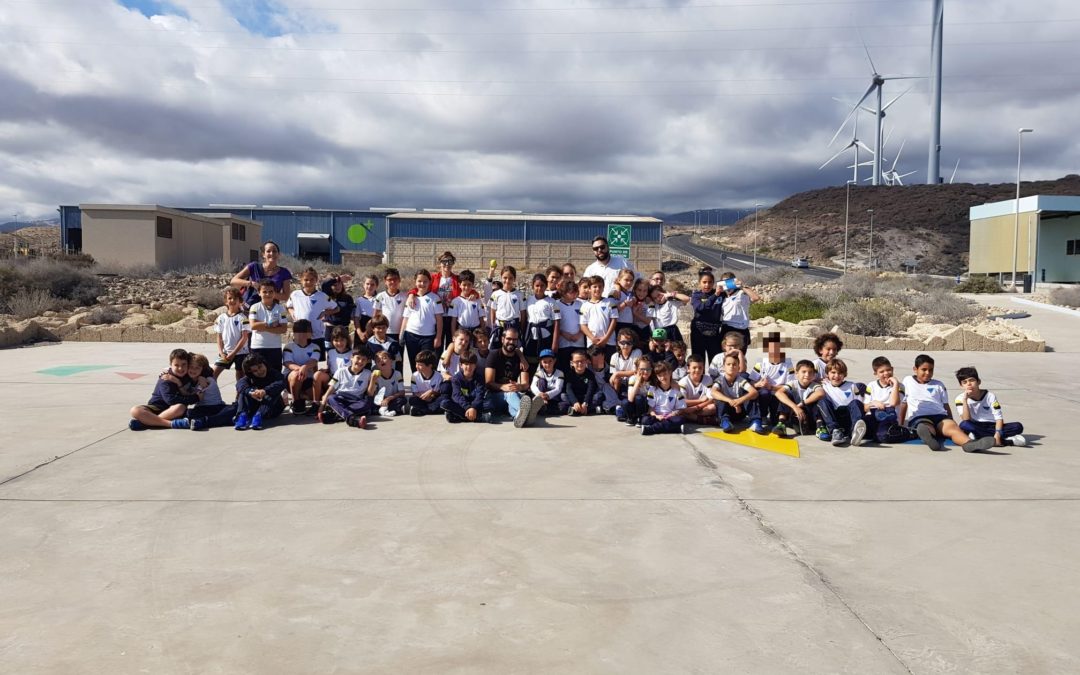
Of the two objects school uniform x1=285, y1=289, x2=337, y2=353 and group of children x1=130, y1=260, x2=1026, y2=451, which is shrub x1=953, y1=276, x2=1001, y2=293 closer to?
group of children x1=130, y1=260, x2=1026, y2=451

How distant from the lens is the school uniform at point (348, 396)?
25.8 ft

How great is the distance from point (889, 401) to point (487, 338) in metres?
4.33

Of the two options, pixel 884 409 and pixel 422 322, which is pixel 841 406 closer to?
pixel 884 409

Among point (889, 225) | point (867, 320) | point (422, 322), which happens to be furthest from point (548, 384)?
point (889, 225)

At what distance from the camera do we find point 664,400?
7.89 m

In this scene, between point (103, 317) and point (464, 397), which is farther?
point (103, 317)

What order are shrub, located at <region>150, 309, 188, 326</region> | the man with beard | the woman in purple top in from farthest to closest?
shrub, located at <region>150, 309, 188, 326</region>, the woman in purple top, the man with beard

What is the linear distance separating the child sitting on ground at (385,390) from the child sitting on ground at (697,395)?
3025 mm

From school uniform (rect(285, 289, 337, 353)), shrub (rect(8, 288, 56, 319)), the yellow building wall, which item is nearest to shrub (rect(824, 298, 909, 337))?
school uniform (rect(285, 289, 337, 353))

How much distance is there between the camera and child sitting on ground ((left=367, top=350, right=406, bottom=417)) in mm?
8211

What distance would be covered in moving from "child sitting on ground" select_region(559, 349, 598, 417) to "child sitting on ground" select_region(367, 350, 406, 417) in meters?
1.78

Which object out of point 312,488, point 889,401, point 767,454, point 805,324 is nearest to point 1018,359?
point 805,324

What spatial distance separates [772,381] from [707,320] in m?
1.49

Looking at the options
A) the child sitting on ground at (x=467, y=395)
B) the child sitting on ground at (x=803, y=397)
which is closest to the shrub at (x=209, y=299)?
the child sitting on ground at (x=467, y=395)
